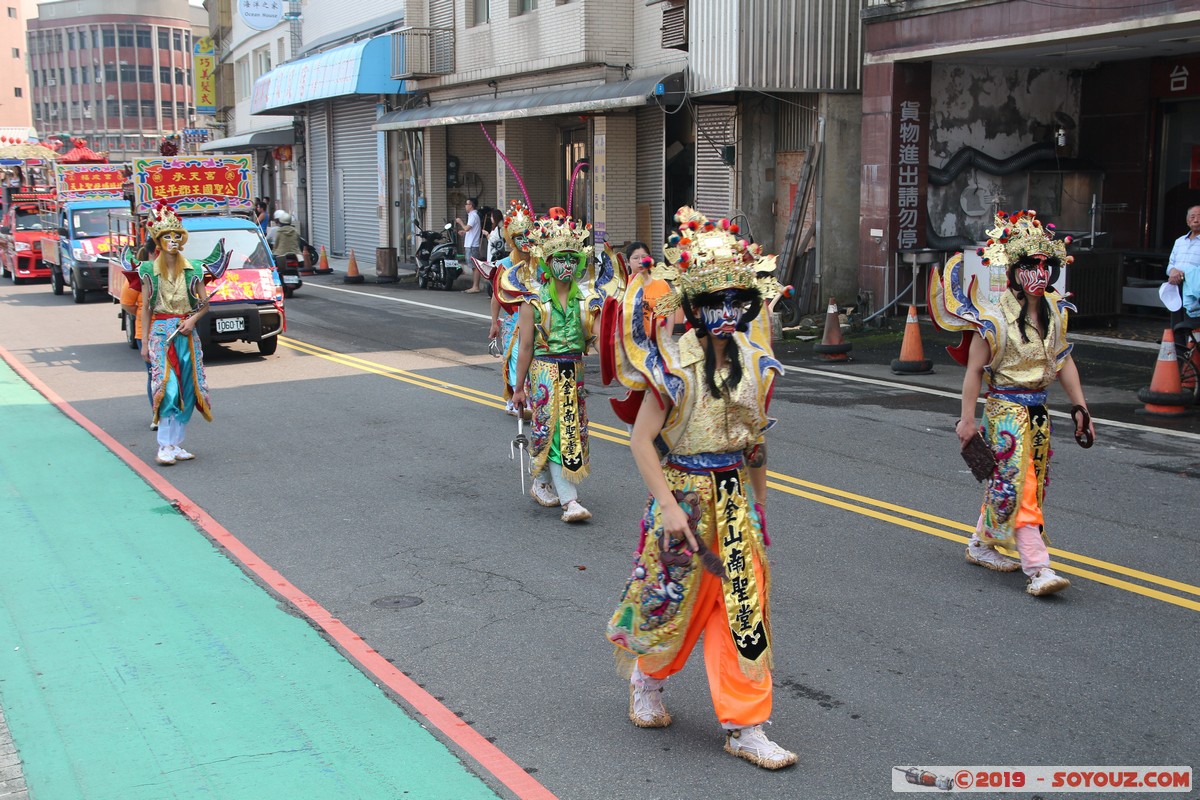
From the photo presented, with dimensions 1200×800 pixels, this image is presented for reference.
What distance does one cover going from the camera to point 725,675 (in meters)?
4.79

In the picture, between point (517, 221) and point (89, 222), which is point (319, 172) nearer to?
point (89, 222)

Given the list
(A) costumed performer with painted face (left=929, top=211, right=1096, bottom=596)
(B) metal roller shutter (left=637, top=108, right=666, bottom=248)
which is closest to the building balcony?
(B) metal roller shutter (left=637, top=108, right=666, bottom=248)

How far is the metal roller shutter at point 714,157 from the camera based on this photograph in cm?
2133

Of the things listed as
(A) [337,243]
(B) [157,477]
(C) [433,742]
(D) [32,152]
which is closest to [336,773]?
(C) [433,742]

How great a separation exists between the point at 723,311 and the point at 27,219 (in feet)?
104

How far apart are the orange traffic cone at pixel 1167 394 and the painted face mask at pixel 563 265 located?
6.55 metres

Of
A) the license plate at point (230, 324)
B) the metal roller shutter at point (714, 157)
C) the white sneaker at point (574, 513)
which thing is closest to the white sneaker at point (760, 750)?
the white sneaker at point (574, 513)

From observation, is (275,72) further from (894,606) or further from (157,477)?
(894,606)

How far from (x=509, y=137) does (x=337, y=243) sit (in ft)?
37.9

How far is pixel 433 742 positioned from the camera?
5086 mm

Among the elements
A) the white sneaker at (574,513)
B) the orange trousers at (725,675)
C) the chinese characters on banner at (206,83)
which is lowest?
the white sneaker at (574,513)

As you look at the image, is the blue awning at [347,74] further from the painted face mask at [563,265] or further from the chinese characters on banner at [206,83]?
the painted face mask at [563,265]

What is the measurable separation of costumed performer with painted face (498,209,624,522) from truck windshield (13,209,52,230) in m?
25.5

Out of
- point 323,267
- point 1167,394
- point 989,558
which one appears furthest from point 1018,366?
point 323,267
